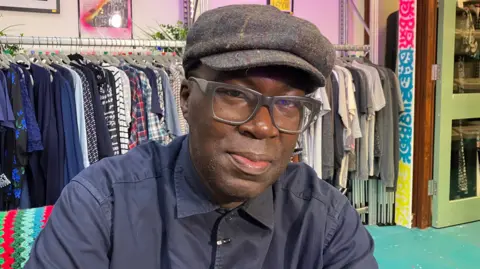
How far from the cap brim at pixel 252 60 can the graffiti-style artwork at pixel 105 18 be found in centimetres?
246

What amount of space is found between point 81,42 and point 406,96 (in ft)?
7.48

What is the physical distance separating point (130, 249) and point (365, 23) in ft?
10.9

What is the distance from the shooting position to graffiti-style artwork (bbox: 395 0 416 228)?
3.27 meters

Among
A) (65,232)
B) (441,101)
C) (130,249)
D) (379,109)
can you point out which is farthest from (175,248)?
(441,101)

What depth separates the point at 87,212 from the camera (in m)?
0.79

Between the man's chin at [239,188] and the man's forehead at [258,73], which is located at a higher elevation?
the man's forehead at [258,73]

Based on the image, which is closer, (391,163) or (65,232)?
(65,232)

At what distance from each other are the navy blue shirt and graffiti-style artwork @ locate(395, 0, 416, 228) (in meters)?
2.53

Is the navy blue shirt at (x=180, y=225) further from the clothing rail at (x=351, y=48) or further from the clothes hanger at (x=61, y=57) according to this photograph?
the clothing rail at (x=351, y=48)

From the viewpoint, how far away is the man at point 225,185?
29.6 inches

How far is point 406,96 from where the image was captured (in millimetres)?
3314

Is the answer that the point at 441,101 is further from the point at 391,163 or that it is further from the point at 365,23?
the point at 365,23

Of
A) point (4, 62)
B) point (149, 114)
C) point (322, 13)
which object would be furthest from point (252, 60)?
point (322, 13)

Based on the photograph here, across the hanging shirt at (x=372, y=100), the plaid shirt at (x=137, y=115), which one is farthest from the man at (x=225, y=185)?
the hanging shirt at (x=372, y=100)
